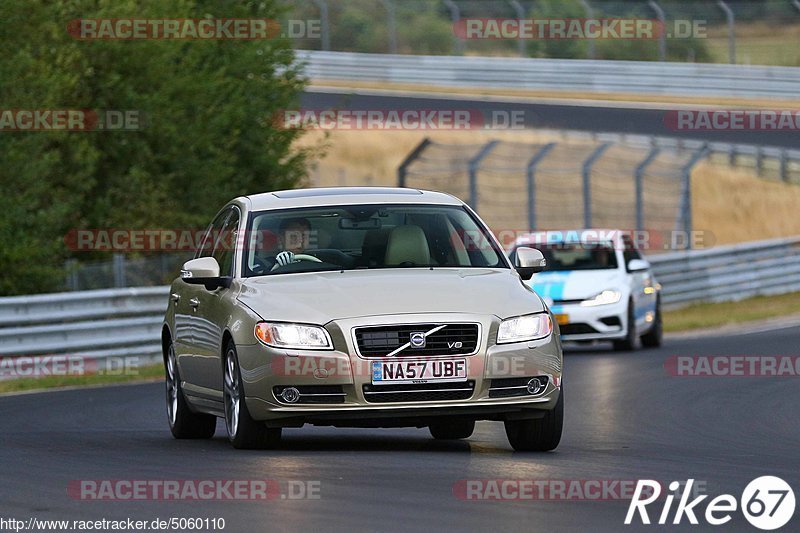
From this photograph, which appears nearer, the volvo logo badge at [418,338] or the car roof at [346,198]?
the volvo logo badge at [418,338]

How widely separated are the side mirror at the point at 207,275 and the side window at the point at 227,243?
0.14 meters

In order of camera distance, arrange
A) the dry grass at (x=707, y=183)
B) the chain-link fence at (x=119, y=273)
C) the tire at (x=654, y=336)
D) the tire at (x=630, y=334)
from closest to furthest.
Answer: the chain-link fence at (x=119, y=273) → the tire at (x=630, y=334) → the tire at (x=654, y=336) → the dry grass at (x=707, y=183)

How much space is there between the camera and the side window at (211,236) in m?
12.5

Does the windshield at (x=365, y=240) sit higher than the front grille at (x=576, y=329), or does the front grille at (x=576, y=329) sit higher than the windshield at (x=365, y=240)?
the windshield at (x=365, y=240)

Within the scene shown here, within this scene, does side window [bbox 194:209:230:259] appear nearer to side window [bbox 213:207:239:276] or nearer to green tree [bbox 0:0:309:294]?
side window [bbox 213:207:239:276]

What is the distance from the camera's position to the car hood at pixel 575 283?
74.6 ft

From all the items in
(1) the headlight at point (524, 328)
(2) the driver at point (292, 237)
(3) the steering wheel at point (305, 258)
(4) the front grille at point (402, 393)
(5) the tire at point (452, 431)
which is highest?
(2) the driver at point (292, 237)

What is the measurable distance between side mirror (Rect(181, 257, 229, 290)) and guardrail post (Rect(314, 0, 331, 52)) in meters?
36.1

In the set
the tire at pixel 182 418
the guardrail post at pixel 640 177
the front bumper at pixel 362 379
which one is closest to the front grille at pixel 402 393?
the front bumper at pixel 362 379
